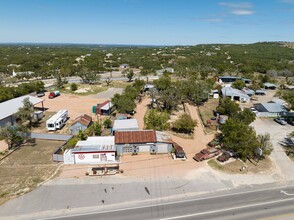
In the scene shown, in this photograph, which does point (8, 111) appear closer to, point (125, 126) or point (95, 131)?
point (95, 131)

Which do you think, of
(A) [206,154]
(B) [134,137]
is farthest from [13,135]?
(A) [206,154]

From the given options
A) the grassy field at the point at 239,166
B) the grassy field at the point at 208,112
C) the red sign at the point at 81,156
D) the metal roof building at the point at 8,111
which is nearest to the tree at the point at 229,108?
the grassy field at the point at 208,112

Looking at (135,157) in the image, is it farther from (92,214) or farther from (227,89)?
(227,89)

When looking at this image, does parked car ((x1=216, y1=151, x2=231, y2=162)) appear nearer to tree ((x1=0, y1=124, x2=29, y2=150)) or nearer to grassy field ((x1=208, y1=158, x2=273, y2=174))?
grassy field ((x1=208, y1=158, x2=273, y2=174))

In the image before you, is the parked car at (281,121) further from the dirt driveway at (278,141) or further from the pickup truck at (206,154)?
the pickup truck at (206,154)

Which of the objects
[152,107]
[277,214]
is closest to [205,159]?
[277,214]

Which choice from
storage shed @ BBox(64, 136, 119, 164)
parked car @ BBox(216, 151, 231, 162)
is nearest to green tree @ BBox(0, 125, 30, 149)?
storage shed @ BBox(64, 136, 119, 164)
